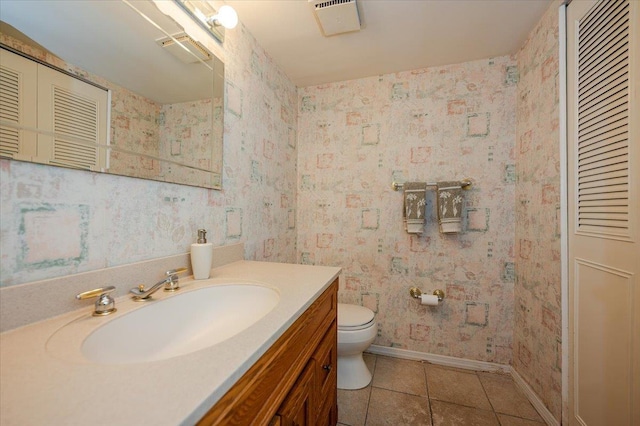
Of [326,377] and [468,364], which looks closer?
[326,377]

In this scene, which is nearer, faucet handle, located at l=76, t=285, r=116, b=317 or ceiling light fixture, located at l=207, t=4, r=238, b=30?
faucet handle, located at l=76, t=285, r=116, b=317

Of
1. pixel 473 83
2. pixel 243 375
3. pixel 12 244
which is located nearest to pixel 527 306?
pixel 473 83

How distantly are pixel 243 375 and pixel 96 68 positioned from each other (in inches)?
37.3

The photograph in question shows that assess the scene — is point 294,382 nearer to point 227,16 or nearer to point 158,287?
point 158,287

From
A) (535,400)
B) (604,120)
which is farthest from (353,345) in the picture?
(604,120)

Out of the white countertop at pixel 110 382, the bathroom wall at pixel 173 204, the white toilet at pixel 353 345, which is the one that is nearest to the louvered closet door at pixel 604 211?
the white toilet at pixel 353 345

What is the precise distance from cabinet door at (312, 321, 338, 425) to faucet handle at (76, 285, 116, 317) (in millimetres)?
634

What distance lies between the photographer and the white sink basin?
2.08 ft

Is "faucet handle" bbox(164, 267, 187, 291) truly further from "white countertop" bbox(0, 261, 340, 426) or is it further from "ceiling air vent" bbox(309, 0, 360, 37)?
"ceiling air vent" bbox(309, 0, 360, 37)

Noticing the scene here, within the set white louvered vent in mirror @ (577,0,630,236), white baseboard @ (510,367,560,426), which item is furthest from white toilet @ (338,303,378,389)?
white louvered vent in mirror @ (577,0,630,236)

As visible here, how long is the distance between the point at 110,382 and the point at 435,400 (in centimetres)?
169

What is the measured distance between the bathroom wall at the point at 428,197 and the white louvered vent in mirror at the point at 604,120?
0.63 meters

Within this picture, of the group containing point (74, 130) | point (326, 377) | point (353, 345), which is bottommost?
point (353, 345)

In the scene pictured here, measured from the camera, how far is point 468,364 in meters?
1.81
